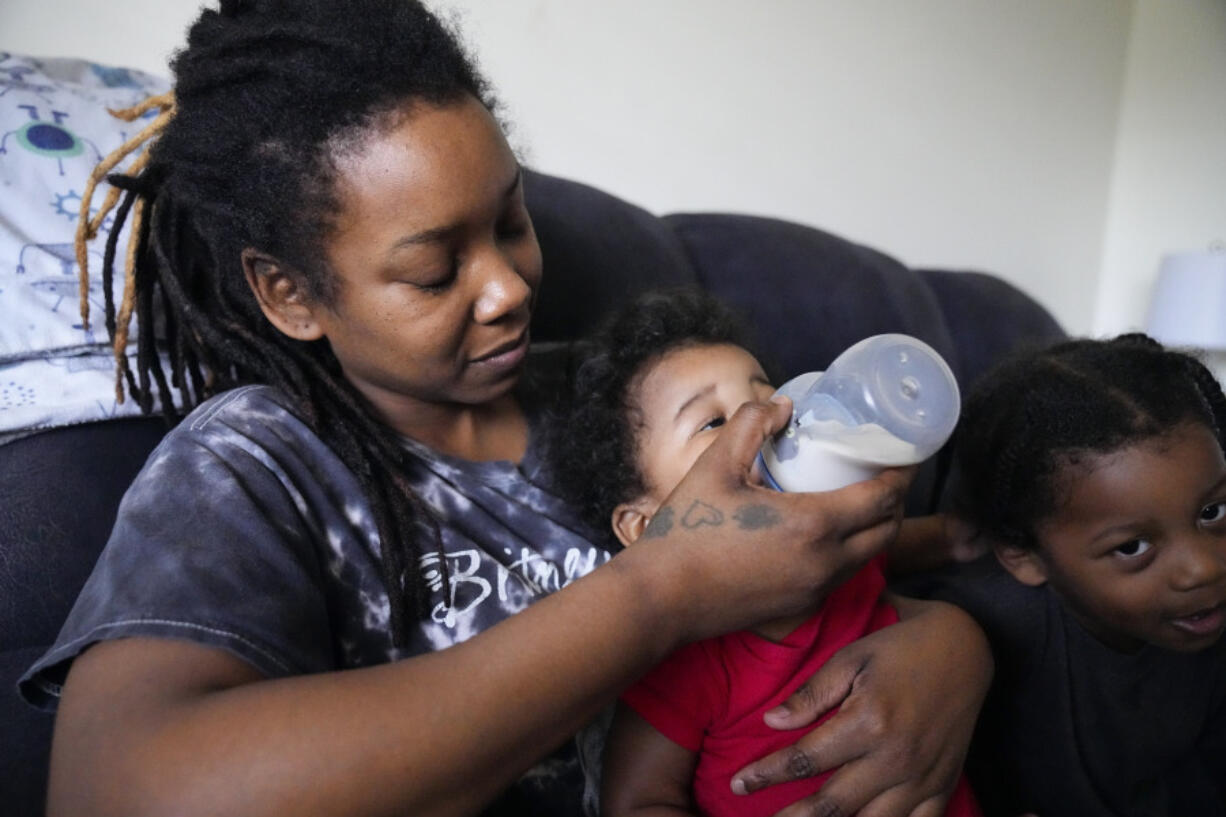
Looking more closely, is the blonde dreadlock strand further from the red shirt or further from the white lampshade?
the white lampshade

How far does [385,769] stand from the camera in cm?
58

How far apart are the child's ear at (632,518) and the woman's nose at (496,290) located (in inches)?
11.6

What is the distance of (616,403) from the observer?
112cm

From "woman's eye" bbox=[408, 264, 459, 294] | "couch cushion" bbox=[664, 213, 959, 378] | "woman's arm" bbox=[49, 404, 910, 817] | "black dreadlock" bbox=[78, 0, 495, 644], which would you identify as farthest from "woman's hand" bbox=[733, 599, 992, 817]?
"couch cushion" bbox=[664, 213, 959, 378]

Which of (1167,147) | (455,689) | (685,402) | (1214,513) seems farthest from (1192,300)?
(455,689)

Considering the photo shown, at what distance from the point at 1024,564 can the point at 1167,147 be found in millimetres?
2791

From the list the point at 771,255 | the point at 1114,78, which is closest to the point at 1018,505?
the point at 771,255

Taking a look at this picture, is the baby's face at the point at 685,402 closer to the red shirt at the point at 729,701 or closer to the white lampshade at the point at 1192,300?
the red shirt at the point at 729,701

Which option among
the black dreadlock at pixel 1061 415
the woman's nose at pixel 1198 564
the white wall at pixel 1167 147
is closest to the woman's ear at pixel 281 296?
the black dreadlock at pixel 1061 415

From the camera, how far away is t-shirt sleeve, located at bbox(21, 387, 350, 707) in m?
0.65

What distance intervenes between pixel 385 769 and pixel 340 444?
0.40 metres

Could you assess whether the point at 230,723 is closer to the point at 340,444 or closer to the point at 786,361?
the point at 340,444

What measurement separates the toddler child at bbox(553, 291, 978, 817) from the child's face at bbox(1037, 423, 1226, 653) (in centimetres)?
28

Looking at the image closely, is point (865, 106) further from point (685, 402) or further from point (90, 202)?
point (90, 202)
